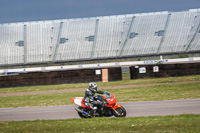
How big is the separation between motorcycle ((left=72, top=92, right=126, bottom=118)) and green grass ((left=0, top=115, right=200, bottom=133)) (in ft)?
4.30

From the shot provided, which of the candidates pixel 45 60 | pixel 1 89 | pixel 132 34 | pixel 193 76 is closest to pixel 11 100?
pixel 1 89

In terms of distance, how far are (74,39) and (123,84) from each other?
3851cm

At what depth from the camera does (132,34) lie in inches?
2586

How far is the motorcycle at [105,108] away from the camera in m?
11.9

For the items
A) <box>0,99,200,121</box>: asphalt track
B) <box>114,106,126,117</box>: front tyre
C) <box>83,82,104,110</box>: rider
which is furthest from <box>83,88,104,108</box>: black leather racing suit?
<box>0,99,200,121</box>: asphalt track

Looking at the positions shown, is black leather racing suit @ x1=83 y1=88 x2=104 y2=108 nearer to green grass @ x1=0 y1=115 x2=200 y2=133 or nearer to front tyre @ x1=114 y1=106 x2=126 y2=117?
front tyre @ x1=114 y1=106 x2=126 y2=117

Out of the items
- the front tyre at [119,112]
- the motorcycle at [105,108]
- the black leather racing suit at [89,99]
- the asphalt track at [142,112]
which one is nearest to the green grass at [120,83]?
the asphalt track at [142,112]

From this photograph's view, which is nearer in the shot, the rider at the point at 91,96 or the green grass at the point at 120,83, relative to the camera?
the rider at the point at 91,96

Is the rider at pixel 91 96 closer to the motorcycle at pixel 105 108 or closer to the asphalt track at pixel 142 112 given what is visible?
the motorcycle at pixel 105 108

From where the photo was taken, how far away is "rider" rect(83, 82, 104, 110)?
1210cm

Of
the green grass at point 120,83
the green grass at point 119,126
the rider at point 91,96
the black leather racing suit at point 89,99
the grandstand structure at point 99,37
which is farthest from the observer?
the grandstand structure at point 99,37

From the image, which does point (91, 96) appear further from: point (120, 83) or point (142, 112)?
point (120, 83)

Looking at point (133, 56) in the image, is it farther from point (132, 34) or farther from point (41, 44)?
point (41, 44)

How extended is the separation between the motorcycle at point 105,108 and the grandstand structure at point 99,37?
4970cm
